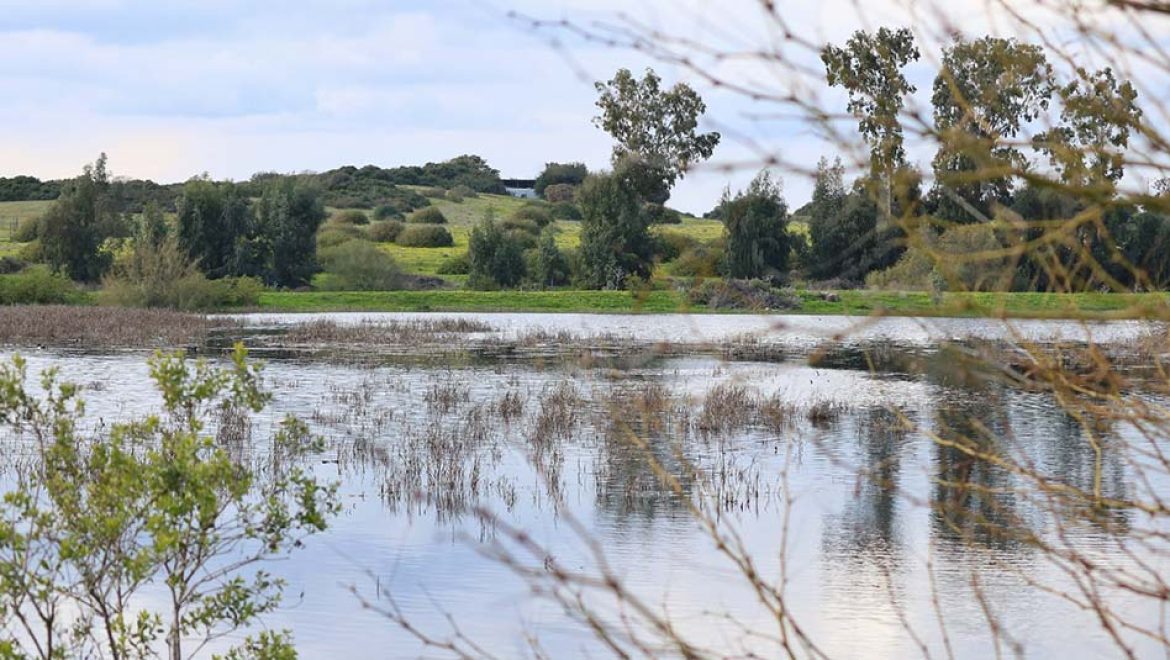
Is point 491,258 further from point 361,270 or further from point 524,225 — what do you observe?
point 524,225

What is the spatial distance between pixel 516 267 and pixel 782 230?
1210 centimetres

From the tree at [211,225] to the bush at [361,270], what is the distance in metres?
4.32

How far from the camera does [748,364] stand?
29438 millimetres

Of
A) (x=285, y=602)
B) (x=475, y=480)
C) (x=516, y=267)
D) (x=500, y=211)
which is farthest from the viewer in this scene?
(x=500, y=211)

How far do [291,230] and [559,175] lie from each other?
51.1 metres

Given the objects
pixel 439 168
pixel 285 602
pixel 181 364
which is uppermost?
pixel 439 168

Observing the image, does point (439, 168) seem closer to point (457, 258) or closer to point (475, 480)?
point (457, 258)

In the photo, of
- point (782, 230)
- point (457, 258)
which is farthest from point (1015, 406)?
point (457, 258)

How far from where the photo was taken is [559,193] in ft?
343

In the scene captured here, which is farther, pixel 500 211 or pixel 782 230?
pixel 500 211

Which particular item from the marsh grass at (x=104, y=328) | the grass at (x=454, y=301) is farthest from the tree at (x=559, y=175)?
the marsh grass at (x=104, y=328)

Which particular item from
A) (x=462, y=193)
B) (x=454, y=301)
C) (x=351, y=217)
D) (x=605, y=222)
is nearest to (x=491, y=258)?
(x=605, y=222)

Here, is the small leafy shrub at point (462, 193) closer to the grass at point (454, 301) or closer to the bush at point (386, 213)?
the bush at point (386, 213)

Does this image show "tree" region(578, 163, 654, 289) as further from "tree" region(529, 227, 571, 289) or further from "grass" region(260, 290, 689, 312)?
"grass" region(260, 290, 689, 312)
